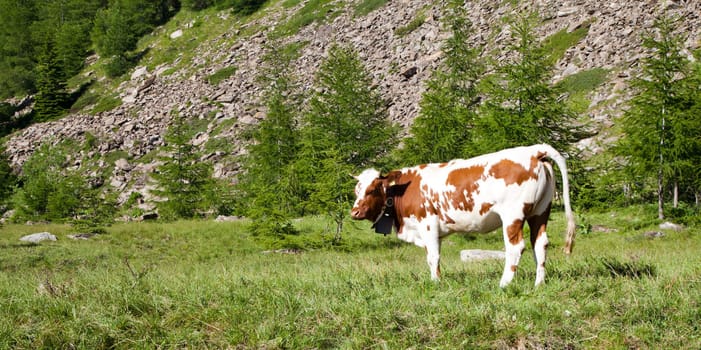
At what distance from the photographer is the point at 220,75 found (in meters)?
62.2

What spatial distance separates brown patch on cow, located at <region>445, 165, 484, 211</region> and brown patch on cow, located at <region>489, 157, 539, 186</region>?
0.74 feet

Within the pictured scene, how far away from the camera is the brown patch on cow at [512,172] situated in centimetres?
584

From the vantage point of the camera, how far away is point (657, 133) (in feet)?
61.1

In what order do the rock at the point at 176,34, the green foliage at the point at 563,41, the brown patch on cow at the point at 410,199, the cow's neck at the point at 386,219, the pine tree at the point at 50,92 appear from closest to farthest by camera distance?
the brown patch on cow at the point at 410,199
the cow's neck at the point at 386,219
the green foliage at the point at 563,41
the pine tree at the point at 50,92
the rock at the point at 176,34

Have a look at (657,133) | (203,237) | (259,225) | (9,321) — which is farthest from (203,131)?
(9,321)

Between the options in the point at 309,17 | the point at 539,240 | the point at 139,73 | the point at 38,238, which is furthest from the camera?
the point at 139,73

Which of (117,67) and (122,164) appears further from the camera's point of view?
(117,67)

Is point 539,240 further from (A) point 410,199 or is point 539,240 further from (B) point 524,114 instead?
(B) point 524,114

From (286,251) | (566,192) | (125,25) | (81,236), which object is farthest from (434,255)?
(125,25)

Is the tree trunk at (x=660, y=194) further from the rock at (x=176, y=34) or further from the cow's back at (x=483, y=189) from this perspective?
the rock at (x=176, y=34)

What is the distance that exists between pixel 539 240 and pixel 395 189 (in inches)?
86.5

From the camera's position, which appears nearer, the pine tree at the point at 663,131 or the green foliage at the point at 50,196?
the pine tree at the point at 663,131

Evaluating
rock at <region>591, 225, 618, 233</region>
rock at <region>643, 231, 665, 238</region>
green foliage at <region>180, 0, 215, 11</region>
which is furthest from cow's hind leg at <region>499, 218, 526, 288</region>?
green foliage at <region>180, 0, 215, 11</region>

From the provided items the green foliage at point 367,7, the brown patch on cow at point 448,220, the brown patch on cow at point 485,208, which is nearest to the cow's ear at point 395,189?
the brown patch on cow at point 448,220
